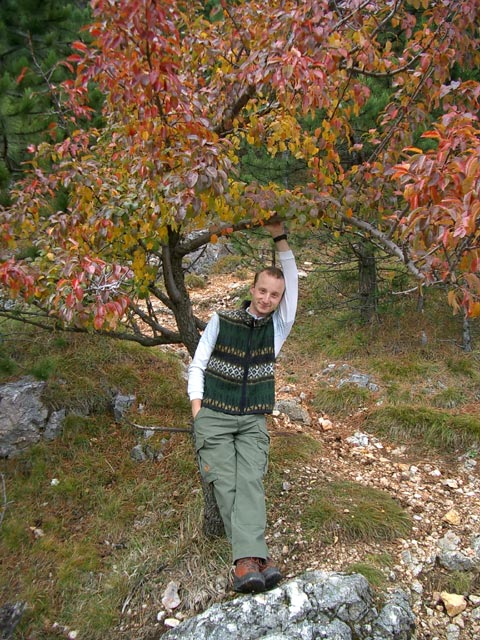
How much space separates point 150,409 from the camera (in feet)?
14.2

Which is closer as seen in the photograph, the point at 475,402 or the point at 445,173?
the point at 445,173

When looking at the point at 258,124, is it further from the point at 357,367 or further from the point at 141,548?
the point at 357,367

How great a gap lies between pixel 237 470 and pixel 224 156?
150cm

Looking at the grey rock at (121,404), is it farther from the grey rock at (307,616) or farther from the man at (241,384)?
the grey rock at (307,616)

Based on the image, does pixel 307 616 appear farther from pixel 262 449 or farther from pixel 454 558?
pixel 454 558

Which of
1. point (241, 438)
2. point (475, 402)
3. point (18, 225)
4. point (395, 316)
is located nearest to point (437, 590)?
point (241, 438)

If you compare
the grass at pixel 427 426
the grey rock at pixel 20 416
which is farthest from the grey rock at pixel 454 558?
the grey rock at pixel 20 416

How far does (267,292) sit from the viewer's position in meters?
2.73

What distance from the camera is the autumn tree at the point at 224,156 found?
180 centimetres

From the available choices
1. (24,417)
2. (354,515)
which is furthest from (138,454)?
(354,515)

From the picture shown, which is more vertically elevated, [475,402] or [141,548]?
[475,402]

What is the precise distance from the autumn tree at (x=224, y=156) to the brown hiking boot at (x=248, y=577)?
4.07 ft

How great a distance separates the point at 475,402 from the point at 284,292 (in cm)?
264

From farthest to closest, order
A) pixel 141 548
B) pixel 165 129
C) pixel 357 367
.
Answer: pixel 357 367 < pixel 141 548 < pixel 165 129
